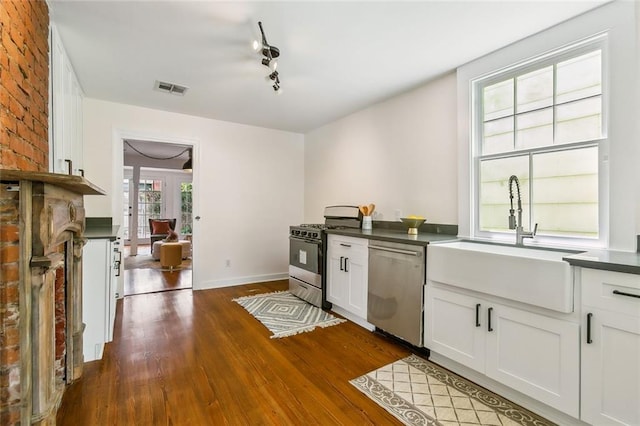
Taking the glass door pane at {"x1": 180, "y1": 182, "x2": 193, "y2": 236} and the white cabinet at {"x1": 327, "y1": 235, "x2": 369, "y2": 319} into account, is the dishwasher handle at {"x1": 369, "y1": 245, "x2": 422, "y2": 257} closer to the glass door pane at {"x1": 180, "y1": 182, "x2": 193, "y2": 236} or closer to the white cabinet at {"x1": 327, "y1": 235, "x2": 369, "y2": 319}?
the white cabinet at {"x1": 327, "y1": 235, "x2": 369, "y2": 319}

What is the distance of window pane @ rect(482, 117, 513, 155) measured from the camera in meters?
2.52

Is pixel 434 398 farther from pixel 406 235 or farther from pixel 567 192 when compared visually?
pixel 567 192

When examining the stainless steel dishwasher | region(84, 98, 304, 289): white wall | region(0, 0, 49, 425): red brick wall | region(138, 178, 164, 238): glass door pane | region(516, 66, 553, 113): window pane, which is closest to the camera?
region(0, 0, 49, 425): red brick wall

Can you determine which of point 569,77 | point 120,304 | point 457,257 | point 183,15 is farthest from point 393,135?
point 120,304

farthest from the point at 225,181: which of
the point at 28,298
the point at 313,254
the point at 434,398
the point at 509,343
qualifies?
the point at 509,343

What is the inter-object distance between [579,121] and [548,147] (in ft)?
0.78

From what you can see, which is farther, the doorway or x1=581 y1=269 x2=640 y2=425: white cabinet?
the doorway

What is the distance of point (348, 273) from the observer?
319 centimetres

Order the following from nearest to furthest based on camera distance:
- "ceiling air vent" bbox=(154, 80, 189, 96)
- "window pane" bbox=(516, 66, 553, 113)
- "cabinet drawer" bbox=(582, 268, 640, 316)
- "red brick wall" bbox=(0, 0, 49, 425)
Result: "red brick wall" bbox=(0, 0, 49, 425) → "cabinet drawer" bbox=(582, 268, 640, 316) → "window pane" bbox=(516, 66, 553, 113) → "ceiling air vent" bbox=(154, 80, 189, 96)

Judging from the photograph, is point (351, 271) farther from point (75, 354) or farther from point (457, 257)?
point (75, 354)

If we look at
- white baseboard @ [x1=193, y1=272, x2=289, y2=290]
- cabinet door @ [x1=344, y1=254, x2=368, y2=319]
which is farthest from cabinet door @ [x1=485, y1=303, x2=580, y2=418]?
white baseboard @ [x1=193, y1=272, x2=289, y2=290]

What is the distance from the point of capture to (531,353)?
1.73m

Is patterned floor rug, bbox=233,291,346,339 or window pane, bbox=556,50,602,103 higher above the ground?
window pane, bbox=556,50,602,103

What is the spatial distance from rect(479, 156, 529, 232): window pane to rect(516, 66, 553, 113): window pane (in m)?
0.41
